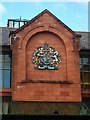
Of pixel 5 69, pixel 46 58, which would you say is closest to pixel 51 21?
pixel 46 58

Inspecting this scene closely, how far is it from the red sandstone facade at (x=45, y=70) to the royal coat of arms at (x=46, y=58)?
0.97 feet

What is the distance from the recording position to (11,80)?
30172mm

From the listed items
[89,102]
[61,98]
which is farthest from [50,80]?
[89,102]

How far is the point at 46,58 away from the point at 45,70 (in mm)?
1013

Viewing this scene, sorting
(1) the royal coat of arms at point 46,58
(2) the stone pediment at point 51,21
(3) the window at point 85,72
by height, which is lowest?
(3) the window at point 85,72

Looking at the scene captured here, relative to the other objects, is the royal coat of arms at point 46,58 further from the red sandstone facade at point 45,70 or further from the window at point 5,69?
the window at point 5,69

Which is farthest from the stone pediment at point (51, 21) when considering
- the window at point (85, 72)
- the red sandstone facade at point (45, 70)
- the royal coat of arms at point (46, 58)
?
the window at point (85, 72)

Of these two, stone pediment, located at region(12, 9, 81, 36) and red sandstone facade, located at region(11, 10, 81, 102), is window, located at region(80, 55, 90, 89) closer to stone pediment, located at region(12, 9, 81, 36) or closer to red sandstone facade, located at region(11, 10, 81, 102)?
red sandstone facade, located at region(11, 10, 81, 102)

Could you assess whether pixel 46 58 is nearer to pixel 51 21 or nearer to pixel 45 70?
pixel 45 70

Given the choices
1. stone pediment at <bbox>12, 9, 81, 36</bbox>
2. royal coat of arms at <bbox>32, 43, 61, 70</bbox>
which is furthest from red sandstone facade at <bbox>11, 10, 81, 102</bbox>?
royal coat of arms at <bbox>32, 43, 61, 70</bbox>

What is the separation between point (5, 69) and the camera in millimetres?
30719

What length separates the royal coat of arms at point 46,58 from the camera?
30.5 meters
